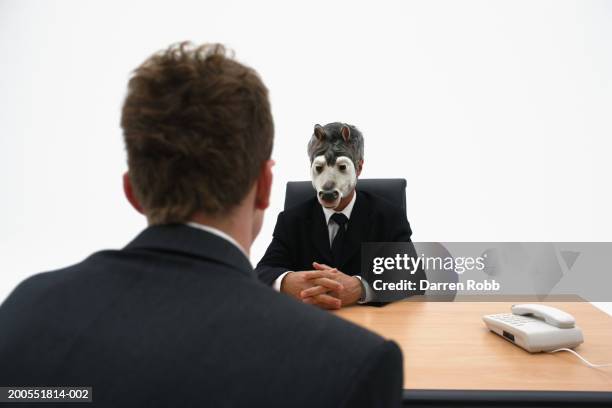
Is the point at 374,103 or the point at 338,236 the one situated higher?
the point at 374,103

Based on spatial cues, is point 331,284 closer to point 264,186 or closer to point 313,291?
point 313,291

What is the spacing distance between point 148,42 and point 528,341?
3.47 metres

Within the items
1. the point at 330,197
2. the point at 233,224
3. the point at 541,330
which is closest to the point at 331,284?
the point at 330,197

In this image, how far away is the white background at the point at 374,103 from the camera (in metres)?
3.43

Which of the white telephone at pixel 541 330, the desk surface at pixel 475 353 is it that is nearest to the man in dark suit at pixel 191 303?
the desk surface at pixel 475 353

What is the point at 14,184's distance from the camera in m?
3.84

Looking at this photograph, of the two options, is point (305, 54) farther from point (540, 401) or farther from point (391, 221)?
point (540, 401)

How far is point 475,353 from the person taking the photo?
1.19m

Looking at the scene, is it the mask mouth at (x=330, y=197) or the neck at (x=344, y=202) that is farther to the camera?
the neck at (x=344, y=202)

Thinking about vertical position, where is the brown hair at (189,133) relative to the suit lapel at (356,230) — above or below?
above

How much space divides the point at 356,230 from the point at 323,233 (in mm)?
136

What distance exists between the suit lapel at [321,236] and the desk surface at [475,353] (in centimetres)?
34

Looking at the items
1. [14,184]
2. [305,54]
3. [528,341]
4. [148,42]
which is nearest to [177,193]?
[528,341]

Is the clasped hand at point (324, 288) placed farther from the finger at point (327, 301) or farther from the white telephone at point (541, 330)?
the white telephone at point (541, 330)
